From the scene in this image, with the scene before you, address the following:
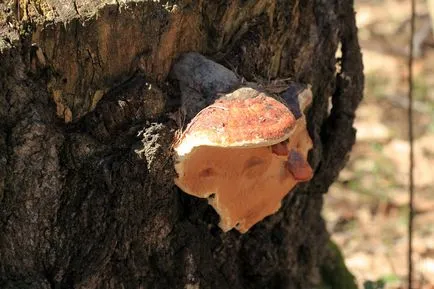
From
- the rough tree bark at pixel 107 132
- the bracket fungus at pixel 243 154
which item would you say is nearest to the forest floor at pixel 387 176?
the bracket fungus at pixel 243 154

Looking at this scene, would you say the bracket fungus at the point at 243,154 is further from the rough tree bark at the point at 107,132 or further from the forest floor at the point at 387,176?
the forest floor at the point at 387,176

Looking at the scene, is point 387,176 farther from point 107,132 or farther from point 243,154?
point 107,132

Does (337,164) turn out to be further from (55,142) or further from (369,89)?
(369,89)

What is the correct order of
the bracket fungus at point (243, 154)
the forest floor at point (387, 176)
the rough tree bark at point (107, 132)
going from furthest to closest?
the forest floor at point (387, 176), the rough tree bark at point (107, 132), the bracket fungus at point (243, 154)

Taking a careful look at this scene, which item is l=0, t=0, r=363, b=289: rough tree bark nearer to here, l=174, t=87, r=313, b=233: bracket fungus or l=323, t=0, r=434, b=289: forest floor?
l=174, t=87, r=313, b=233: bracket fungus

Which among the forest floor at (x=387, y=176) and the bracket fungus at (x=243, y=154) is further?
the forest floor at (x=387, y=176)

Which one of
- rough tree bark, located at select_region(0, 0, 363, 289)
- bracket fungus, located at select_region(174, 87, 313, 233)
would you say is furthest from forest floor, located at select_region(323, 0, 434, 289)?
→ rough tree bark, located at select_region(0, 0, 363, 289)

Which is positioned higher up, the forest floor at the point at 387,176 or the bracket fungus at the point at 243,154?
the bracket fungus at the point at 243,154

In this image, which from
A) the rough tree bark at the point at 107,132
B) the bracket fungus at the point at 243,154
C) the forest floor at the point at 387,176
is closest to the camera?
the bracket fungus at the point at 243,154
